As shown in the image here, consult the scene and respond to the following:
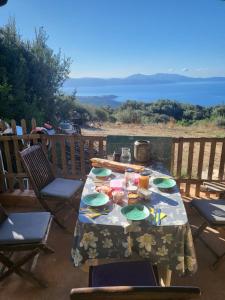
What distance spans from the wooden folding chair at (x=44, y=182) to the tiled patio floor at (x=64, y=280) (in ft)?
1.76

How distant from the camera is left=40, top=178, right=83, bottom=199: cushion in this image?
2701 mm

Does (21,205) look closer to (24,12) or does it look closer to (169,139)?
(169,139)

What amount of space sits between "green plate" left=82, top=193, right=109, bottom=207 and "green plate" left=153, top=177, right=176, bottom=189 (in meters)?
0.54

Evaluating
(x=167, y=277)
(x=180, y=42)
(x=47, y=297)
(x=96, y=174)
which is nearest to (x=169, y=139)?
(x=96, y=174)

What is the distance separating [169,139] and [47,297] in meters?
2.23

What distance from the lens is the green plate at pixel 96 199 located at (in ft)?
5.92

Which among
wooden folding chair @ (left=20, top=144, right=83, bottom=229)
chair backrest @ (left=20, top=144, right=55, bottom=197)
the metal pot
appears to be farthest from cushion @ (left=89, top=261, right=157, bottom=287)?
chair backrest @ (left=20, top=144, right=55, bottom=197)

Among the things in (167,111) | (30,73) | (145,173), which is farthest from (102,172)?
(167,111)

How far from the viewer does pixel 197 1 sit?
11.3 m

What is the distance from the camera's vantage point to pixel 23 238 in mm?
1939

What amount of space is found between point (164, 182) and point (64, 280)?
1.34 meters

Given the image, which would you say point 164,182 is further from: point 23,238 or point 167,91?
point 167,91

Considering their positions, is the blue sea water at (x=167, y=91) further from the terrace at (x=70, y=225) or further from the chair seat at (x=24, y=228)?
the chair seat at (x=24, y=228)

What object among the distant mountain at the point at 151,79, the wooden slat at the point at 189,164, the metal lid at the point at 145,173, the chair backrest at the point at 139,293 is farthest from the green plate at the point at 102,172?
the distant mountain at the point at 151,79
